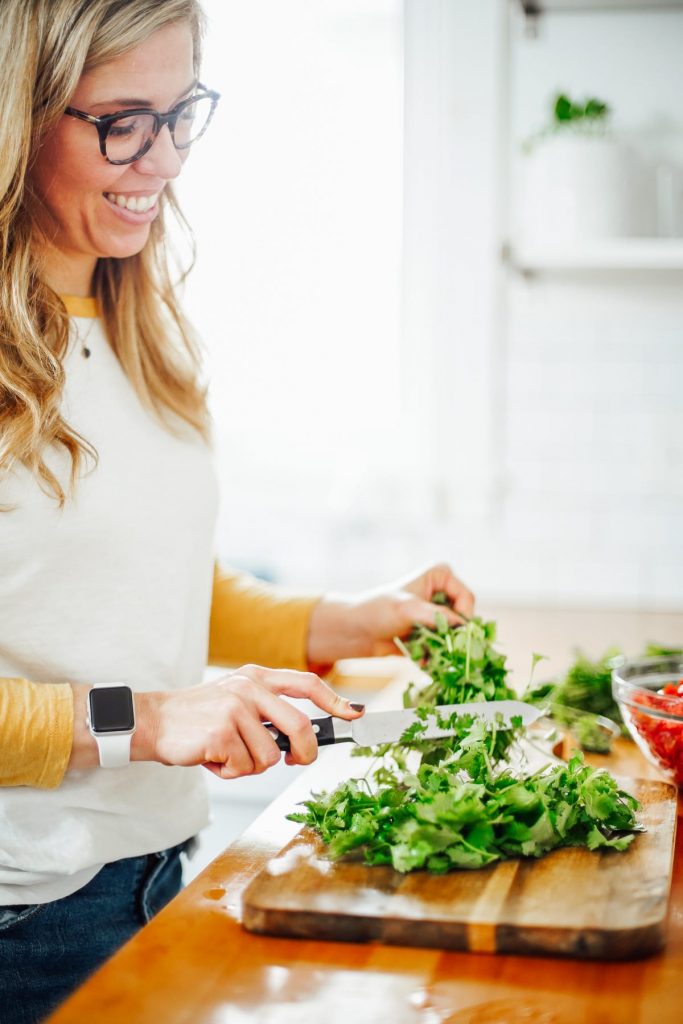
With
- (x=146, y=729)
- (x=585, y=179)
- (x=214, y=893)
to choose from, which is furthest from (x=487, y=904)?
(x=585, y=179)

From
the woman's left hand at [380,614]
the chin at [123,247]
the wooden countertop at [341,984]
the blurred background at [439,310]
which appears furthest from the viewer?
the blurred background at [439,310]

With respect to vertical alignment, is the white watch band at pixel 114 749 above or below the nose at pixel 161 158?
below

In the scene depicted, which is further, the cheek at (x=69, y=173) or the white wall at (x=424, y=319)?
the white wall at (x=424, y=319)

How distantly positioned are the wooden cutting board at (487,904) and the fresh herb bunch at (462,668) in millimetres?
314

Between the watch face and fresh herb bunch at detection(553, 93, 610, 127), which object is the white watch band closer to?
the watch face

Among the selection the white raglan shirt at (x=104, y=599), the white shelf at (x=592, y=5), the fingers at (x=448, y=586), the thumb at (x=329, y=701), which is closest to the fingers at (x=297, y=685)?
the thumb at (x=329, y=701)

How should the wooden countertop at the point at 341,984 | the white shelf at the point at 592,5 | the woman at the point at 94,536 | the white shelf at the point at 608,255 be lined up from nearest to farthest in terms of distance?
the wooden countertop at the point at 341,984 < the woman at the point at 94,536 < the white shelf at the point at 608,255 < the white shelf at the point at 592,5

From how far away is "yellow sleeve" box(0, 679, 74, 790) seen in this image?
3.53ft

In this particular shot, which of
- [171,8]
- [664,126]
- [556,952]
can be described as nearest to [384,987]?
[556,952]

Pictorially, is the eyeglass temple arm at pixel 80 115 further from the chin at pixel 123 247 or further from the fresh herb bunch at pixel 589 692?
the fresh herb bunch at pixel 589 692

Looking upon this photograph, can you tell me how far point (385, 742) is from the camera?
4.03 feet

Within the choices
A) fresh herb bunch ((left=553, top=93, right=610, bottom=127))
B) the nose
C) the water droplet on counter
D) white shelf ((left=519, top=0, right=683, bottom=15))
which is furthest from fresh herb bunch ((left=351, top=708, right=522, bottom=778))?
white shelf ((left=519, top=0, right=683, bottom=15))

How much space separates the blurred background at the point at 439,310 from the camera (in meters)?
2.67

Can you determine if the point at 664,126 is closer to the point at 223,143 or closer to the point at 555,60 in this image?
the point at 555,60
